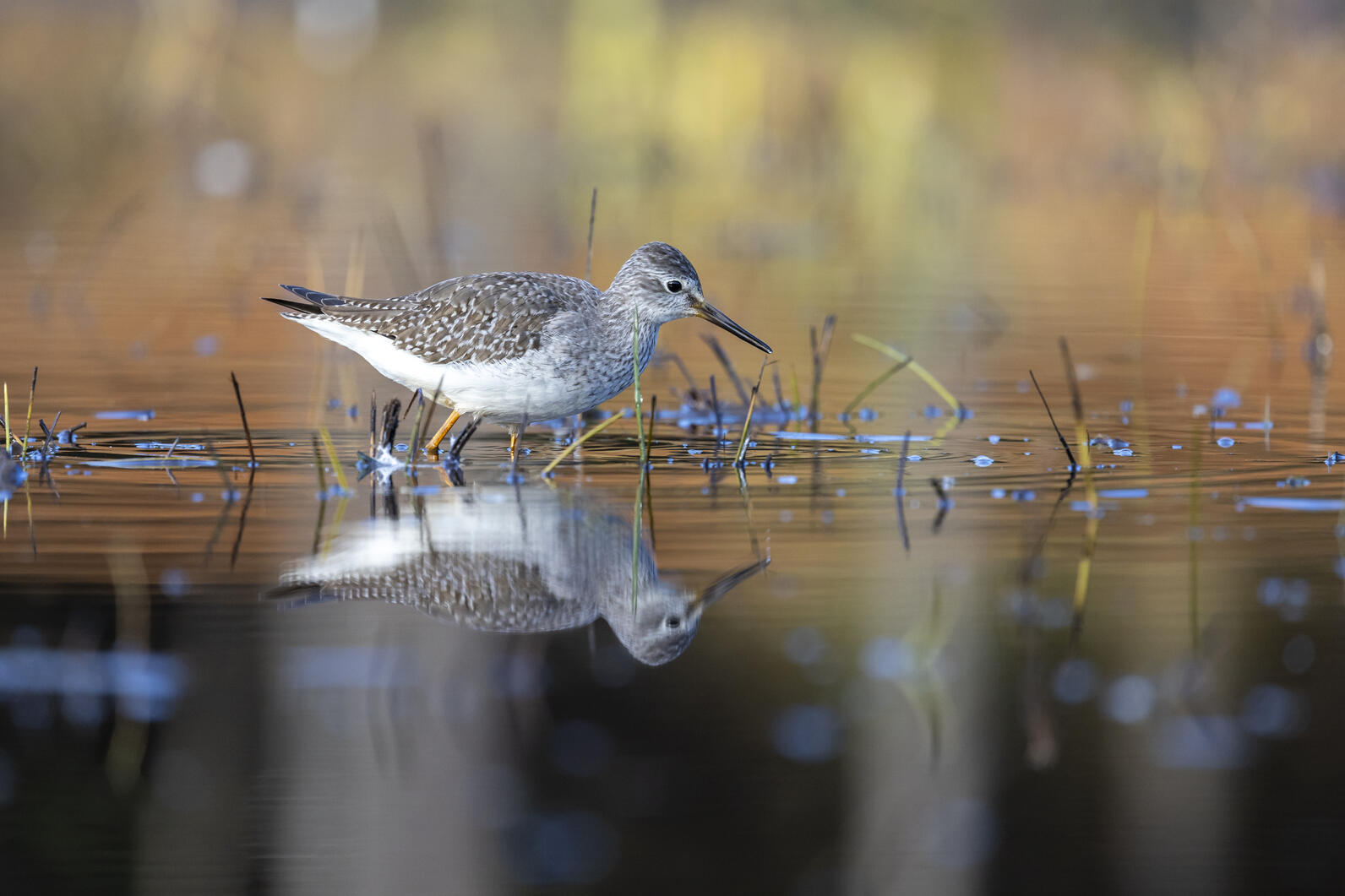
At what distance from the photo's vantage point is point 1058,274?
593 inches

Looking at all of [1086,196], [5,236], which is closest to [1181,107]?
[1086,196]

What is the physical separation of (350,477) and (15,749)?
10.6ft

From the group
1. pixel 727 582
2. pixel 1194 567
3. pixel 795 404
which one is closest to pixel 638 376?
pixel 795 404

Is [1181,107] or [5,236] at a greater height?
[1181,107]

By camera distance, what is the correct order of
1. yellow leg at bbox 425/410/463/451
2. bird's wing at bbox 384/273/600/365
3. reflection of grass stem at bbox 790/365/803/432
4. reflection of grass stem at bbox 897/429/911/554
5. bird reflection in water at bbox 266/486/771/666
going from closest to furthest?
bird reflection in water at bbox 266/486/771/666 < reflection of grass stem at bbox 897/429/911/554 < bird's wing at bbox 384/273/600/365 < yellow leg at bbox 425/410/463/451 < reflection of grass stem at bbox 790/365/803/432

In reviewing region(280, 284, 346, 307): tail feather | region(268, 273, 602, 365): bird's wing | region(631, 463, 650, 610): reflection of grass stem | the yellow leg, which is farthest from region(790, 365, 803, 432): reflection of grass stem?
region(280, 284, 346, 307): tail feather

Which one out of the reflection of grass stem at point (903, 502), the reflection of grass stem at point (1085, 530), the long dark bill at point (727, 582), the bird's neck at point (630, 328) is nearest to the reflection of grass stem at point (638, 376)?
the bird's neck at point (630, 328)

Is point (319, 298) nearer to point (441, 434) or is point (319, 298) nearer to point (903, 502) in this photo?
point (441, 434)

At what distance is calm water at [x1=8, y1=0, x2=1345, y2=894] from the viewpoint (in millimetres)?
3566

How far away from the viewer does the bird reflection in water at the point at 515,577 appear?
495 cm

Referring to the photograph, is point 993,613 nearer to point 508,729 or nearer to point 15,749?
point 508,729

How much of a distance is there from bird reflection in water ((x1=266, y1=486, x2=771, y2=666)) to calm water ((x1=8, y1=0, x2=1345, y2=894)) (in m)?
0.02

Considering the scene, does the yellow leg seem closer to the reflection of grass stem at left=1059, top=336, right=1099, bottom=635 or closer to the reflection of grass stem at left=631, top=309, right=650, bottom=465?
the reflection of grass stem at left=631, top=309, right=650, bottom=465

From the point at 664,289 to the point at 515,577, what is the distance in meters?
3.18
